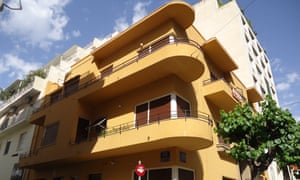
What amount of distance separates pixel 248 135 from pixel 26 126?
2106 centimetres

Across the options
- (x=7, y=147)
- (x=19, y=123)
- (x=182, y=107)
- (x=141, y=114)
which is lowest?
(x=7, y=147)

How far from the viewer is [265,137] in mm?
9961

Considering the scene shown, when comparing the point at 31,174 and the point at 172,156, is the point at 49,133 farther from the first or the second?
the point at 172,156

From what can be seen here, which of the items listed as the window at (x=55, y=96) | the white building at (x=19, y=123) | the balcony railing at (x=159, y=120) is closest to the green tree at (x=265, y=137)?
the balcony railing at (x=159, y=120)

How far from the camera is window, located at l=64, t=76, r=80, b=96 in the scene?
18.9 m

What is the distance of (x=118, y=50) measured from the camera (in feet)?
55.2

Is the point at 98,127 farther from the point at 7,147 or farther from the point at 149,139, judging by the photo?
the point at 7,147

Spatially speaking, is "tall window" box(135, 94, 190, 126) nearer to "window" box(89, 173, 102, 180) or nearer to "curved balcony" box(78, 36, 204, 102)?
"curved balcony" box(78, 36, 204, 102)

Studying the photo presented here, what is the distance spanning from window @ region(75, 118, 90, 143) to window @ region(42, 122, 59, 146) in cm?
228

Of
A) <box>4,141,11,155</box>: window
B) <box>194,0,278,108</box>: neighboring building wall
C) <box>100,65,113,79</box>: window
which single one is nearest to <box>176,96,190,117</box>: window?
<box>100,65,113,79</box>: window

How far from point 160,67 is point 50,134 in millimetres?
10733

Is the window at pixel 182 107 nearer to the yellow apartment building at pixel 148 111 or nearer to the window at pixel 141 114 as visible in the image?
the yellow apartment building at pixel 148 111

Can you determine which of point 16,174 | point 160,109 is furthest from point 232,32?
point 16,174

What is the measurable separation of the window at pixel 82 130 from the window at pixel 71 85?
3897 mm
